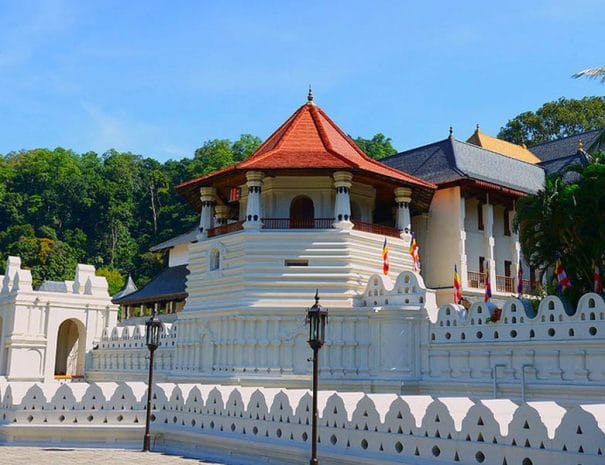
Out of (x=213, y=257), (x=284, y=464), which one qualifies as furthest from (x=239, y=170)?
(x=284, y=464)

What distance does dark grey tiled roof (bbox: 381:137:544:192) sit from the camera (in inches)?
1076

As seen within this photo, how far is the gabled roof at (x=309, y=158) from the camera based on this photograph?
21.5m

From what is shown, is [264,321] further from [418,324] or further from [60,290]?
[60,290]

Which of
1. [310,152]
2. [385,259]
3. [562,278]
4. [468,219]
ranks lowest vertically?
[562,278]

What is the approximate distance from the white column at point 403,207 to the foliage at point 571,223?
173 inches

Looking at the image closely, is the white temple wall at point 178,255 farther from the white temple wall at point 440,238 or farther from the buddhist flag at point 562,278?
the buddhist flag at point 562,278

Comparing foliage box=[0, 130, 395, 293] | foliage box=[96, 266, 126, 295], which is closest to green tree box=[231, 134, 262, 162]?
foliage box=[0, 130, 395, 293]

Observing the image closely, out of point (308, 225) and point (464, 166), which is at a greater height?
point (464, 166)

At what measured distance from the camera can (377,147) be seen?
69.6 meters

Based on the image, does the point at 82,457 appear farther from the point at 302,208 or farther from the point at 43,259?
the point at 43,259

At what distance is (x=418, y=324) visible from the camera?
18.4 metres

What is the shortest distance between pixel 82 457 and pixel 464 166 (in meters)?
19.1

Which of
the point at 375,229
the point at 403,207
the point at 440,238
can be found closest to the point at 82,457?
the point at 375,229

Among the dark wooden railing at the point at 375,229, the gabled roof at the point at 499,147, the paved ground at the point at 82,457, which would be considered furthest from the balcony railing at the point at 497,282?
the paved ground at the point at 82,457
